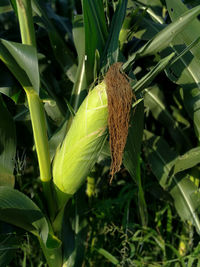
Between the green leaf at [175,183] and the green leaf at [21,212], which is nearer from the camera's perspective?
the green leaf at [21,212]

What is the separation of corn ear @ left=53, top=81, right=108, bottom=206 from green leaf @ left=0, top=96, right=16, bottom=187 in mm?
237

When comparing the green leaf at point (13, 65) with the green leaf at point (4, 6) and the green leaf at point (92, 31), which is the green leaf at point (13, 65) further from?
the green leaf at point (4, 6)

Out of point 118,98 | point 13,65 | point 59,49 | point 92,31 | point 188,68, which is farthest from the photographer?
point 59,49

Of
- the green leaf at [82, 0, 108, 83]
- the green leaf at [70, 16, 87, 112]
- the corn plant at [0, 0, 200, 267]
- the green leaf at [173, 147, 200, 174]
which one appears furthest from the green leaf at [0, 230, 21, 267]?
the green leaf at [173, 147, 200, 174]

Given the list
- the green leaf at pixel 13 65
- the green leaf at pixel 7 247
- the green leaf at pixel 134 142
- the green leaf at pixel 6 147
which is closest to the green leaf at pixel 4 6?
the green leaf at pixel 6 147

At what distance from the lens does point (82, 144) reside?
41.8 inches

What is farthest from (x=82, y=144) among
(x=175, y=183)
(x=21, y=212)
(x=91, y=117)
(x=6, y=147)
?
(x=175, y=183)

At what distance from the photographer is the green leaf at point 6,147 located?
131 centimetres

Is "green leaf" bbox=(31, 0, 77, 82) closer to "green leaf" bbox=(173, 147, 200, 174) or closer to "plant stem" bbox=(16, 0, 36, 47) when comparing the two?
"plant stem" bbox=(16, 0, 36, 47)

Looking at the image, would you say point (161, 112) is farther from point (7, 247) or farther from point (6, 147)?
point (7, 247)

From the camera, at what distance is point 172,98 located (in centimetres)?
202

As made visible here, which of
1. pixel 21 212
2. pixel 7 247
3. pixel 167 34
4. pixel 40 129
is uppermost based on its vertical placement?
pixel 167 34

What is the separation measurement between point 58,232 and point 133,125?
480 millimetres

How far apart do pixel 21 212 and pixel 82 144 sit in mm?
306
